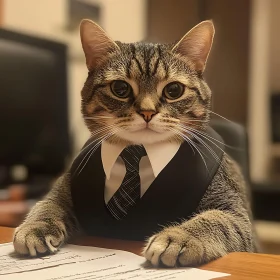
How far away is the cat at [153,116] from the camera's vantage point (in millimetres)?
709

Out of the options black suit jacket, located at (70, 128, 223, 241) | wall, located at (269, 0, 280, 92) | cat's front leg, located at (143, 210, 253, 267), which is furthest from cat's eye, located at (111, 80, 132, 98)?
wall, located at (269, 0, 280, 92)

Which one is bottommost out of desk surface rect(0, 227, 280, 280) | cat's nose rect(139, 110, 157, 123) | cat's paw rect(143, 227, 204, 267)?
desk surface rect(0, 227, 280, 280)

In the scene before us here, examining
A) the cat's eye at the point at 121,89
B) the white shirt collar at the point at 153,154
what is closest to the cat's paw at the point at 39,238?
the white shirt collar at the point at 153,154

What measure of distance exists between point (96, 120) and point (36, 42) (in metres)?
0.66

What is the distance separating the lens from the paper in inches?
22.6

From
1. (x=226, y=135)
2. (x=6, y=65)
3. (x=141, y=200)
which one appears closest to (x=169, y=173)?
(x=141, y=200)

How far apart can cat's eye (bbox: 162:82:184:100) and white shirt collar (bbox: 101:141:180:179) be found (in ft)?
0.27

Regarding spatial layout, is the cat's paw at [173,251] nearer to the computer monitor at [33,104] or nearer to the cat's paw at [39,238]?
the cat's paw at [39,238]

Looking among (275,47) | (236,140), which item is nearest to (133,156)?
(236,140)

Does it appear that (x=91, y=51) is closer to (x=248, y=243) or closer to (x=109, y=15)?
(x=248, y=243)

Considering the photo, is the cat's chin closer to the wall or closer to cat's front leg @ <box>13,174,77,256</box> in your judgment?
cat's front leg @ <box>13,174,77,256</box>

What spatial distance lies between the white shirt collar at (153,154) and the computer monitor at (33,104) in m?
0.59

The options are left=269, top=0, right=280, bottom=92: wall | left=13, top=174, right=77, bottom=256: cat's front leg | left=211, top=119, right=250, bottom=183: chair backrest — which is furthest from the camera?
left=269, top=0, right=280, bottom=92: wall

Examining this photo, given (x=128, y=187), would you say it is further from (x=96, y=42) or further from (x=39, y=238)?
(x=96, y=42)
